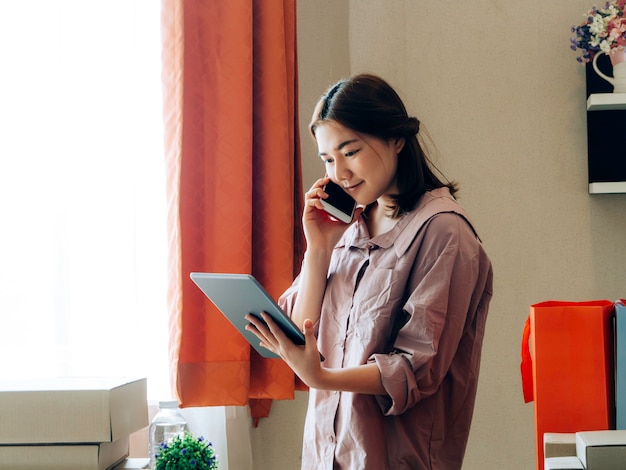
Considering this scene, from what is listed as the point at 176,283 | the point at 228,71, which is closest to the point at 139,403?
the point at 176,283

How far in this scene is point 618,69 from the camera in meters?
1.81

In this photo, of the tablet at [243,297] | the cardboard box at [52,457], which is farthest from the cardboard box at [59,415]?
the tablet at [243,297]

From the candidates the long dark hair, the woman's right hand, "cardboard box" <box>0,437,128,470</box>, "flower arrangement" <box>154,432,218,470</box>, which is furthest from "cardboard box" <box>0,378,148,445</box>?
the long dark hair

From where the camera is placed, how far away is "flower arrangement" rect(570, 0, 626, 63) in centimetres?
177

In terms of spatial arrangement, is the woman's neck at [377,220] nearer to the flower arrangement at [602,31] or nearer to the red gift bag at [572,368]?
the red gift bag at [572,368]

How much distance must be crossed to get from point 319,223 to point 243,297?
32cm

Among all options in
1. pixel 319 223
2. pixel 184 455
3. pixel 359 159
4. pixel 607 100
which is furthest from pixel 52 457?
pixel 607 100

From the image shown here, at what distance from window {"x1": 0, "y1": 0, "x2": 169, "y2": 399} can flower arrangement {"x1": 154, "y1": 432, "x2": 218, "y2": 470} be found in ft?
1.39

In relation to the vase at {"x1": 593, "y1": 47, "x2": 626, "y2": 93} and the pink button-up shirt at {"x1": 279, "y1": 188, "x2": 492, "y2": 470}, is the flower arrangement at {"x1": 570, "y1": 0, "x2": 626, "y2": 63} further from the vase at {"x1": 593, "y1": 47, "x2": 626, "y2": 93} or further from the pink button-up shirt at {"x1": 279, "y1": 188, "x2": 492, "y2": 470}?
the pink button-up shirt at {"x1": 279, "y1": 188, "x2": 492, "y2": 470}

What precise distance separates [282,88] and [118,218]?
53cm

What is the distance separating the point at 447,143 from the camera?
78.3 inches

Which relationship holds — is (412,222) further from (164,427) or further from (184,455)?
(164,427)

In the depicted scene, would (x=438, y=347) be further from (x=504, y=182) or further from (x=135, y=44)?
(x=135, y=44)

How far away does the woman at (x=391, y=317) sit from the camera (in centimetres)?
107
